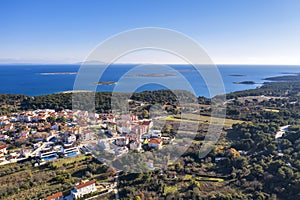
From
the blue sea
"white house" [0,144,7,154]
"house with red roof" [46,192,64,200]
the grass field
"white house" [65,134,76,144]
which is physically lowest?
"house with red roof" [46,192,64,200]

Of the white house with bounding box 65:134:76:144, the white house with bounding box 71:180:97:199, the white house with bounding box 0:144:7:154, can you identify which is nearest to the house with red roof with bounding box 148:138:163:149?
the white house with bounding box 71:180:97:199


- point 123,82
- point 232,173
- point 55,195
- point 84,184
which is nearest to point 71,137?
point 84,184

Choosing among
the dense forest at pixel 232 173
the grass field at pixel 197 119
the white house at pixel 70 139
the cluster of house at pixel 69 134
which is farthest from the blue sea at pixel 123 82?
the white house at pixel 70 139

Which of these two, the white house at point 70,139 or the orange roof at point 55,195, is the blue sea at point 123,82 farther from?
the orange roof at point 55,195

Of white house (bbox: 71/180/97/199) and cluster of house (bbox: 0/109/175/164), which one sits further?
cluster of house (bbox: 0/109/175/164)

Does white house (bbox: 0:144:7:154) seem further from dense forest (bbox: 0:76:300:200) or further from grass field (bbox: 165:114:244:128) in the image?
grass field (bbox: 165:114:244:128)

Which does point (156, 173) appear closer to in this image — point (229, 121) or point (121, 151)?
point (121, 151)

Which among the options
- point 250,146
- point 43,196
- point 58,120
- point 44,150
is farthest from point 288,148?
point 58,120
